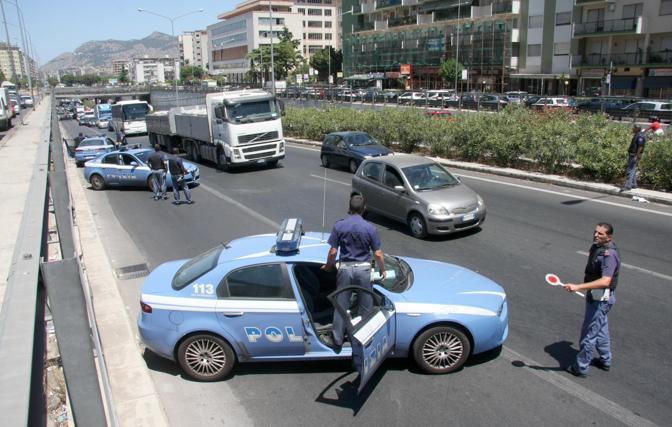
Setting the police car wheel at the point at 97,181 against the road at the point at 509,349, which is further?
the police car wheel at the point at 97,181

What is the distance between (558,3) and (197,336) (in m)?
63.5

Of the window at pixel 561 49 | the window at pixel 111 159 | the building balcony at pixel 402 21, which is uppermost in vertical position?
the building balcony at pixel 402 21

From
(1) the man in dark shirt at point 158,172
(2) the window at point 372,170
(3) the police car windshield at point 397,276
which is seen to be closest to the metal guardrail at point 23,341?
(3) the police car windshield at point 397,276

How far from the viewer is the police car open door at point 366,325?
5.11m

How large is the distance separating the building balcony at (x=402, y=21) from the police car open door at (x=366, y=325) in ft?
280

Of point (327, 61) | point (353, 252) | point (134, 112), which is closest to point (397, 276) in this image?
point (353, 252)

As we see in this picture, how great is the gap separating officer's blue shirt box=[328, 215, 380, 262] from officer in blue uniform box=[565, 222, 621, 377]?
2067 millimetres

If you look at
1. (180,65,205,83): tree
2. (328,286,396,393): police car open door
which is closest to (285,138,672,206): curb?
(328,286,396,393): police car open door

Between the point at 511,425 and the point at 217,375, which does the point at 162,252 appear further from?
the point at 511,425

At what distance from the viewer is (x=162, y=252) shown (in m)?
11.7

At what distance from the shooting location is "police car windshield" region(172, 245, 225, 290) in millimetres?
6328

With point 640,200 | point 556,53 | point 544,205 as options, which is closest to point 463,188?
point 544,205

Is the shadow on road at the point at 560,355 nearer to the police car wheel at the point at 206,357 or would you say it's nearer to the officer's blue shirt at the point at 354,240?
the officer's blue shirt at the point at 354,240

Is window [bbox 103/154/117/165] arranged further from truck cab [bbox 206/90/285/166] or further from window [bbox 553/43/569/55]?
window [bbox 553/43/569/55]
